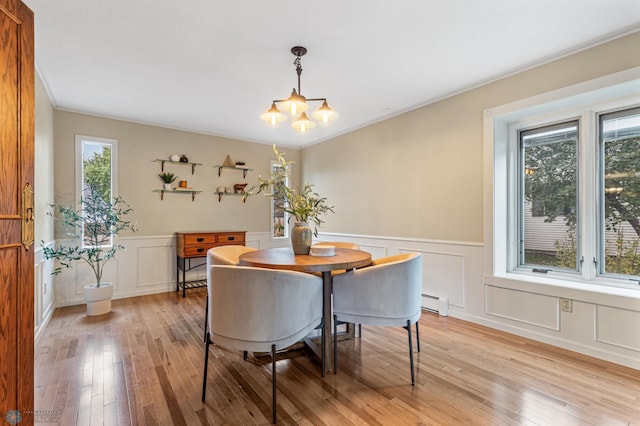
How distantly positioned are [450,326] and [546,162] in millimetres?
1880

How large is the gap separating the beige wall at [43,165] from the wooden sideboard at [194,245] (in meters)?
1.45

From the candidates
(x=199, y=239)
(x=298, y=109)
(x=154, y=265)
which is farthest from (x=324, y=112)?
(x=154, y=265)

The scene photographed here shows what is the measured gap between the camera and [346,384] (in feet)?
6.82

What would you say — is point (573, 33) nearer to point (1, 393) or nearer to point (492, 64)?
point (492, 64)

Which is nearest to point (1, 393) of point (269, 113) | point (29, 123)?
point (29, 123)

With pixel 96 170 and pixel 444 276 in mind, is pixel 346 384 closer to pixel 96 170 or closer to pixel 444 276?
pixel 444 276

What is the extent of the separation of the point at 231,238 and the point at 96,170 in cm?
199

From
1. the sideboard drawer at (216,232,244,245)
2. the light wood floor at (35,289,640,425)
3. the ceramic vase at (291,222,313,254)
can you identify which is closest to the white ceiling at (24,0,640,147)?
the ceramic vase at (291,222,313,254)

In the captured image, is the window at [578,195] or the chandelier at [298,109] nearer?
the chandelier at [298,109]

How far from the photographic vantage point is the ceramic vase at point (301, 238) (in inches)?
99.8

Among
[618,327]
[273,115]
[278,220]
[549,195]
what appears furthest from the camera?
[278,220]

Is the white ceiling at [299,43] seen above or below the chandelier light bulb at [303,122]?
above

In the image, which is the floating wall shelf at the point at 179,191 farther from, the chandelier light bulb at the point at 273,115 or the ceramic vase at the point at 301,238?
the ceramic vase at the point at 301,238

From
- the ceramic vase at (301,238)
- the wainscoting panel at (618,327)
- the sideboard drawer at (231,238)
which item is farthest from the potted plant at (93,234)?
the wainscoting panel at (618,327)
